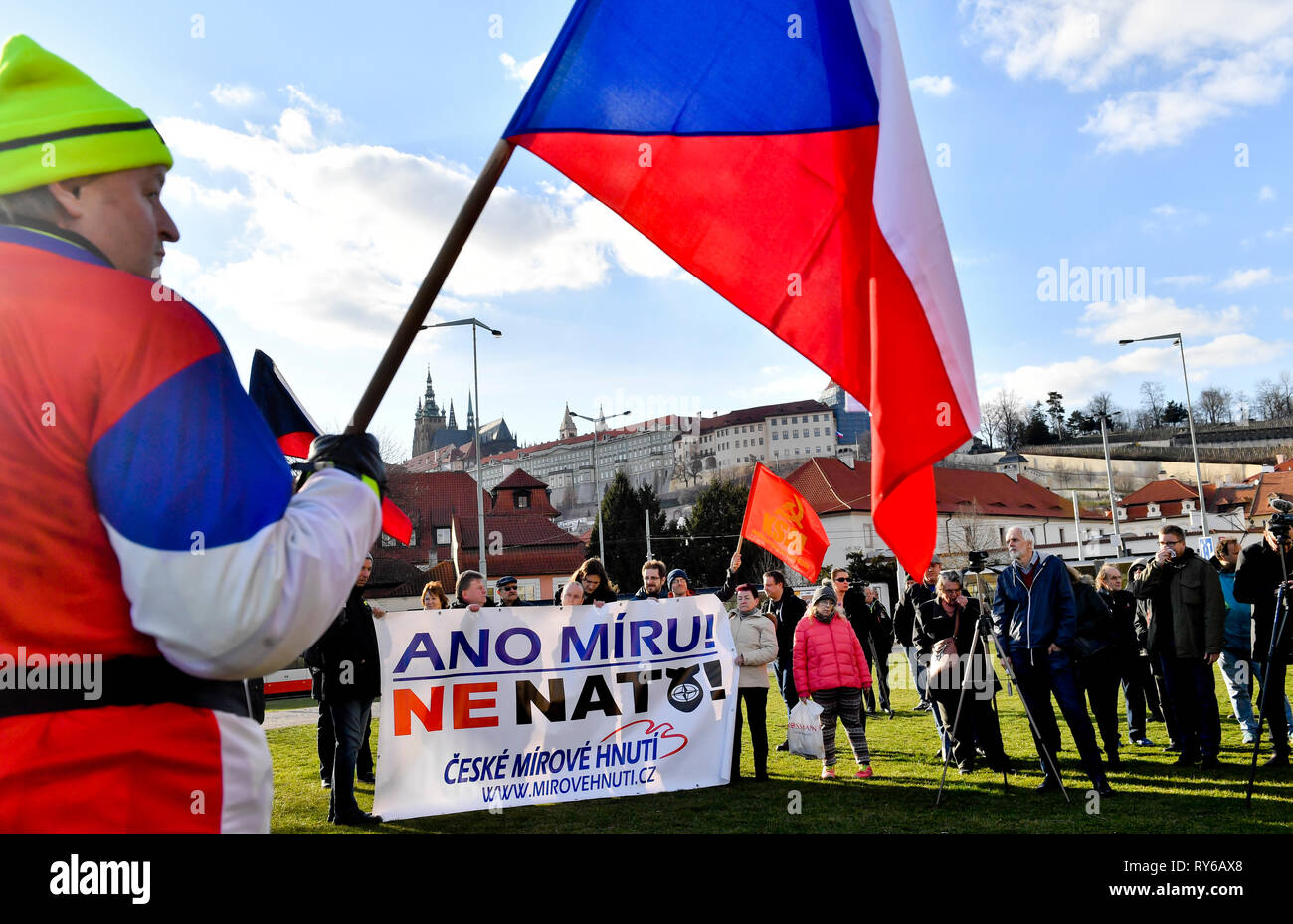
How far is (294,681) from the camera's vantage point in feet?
77.9

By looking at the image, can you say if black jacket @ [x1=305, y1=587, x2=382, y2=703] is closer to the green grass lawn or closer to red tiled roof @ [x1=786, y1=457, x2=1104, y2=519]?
the green grass lawn

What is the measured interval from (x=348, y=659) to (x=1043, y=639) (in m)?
6.46

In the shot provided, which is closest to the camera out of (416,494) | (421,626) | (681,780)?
(421,626)

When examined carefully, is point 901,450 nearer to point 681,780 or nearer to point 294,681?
point 681,780

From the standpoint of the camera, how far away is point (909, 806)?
856cm

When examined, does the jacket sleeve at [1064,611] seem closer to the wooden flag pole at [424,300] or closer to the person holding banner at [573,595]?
the person holding banner at [573,595]

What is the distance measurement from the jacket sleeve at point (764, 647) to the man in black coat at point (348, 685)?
3957 millimetres

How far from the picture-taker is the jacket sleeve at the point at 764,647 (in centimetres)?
1039

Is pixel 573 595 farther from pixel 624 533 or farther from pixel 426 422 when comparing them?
pixel 426 422

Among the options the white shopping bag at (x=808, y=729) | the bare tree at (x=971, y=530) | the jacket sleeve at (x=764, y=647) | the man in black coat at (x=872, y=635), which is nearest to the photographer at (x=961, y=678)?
the white shopping bag at (x=808, y=729)

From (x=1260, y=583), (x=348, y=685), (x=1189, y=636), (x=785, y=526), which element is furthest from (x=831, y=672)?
(x=348, y=685)

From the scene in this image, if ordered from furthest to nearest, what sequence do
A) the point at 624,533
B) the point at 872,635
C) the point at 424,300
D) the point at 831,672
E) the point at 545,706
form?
the point at 624,533
the point at 872,635
the point at 831,672
the point at 545,706
the point at 424,300
